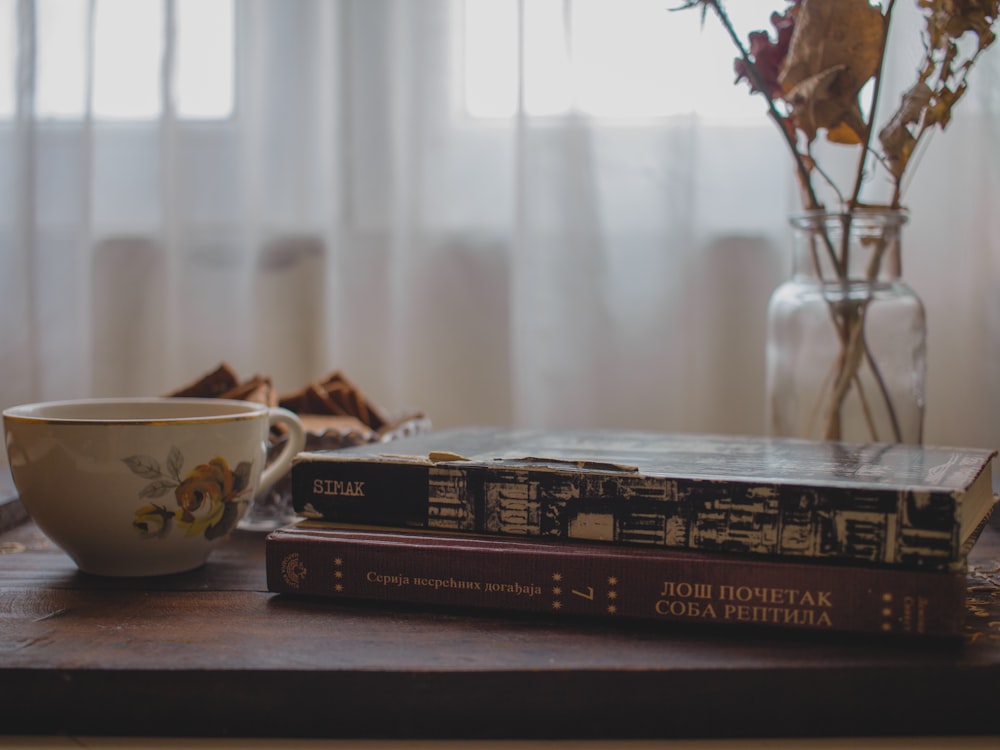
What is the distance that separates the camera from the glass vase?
0.75 meters

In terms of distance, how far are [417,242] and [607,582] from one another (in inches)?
28.1

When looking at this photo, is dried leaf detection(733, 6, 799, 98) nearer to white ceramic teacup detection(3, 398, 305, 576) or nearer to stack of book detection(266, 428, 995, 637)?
stack of book detection(266, 428, 995, 637)

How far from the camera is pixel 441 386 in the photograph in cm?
116

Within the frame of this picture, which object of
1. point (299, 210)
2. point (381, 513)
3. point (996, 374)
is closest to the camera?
point (381, 513)

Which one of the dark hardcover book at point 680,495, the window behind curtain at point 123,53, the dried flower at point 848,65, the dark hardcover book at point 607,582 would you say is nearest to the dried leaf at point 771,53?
the dried flower at point 848,65

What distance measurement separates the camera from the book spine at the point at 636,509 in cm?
46

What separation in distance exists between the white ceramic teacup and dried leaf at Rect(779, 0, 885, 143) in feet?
1.52

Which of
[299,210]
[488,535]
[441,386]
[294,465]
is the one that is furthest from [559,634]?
[299,210]

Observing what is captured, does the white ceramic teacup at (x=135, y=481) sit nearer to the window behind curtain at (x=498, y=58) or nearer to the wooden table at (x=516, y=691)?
the wooden table at (x=516, y=691)

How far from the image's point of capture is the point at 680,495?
495 mm

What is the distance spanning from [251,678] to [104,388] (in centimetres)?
86

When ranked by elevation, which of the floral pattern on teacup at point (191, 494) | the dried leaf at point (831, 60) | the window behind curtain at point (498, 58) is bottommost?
the floral pattern on teacup at point (191, 494)

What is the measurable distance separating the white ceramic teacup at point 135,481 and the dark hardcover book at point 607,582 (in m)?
0.07

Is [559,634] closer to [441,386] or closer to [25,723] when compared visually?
[25,723]
